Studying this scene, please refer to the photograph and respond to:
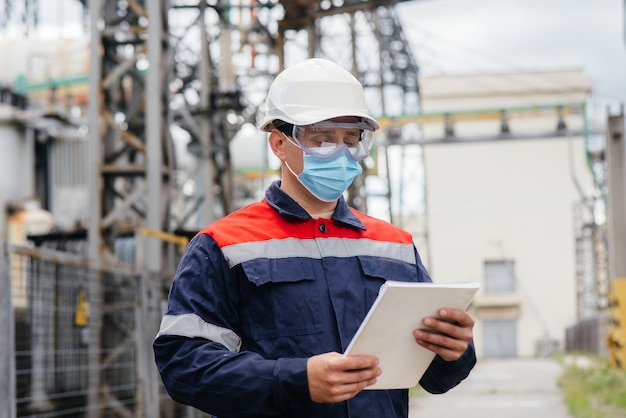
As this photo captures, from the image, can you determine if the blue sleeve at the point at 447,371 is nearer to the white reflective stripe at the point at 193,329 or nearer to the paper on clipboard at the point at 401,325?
the paper on clipboard at the point at 401,325

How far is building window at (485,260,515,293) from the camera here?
187 feet

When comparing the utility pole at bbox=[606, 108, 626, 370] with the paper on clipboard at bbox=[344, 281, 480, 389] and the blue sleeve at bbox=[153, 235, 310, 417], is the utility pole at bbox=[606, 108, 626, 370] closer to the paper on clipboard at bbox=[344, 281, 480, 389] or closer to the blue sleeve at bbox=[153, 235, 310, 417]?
the paper on clipboard at bbox=[344, 281, 480, 389]

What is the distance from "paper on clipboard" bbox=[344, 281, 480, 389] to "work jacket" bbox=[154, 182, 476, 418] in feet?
0.39

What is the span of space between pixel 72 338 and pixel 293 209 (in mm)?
5905

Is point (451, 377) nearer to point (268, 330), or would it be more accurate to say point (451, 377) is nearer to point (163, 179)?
point (268, 330)

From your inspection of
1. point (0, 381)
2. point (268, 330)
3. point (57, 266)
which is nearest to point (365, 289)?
point (268, 330)

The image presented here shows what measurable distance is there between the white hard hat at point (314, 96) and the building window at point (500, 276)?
5448 centimetres

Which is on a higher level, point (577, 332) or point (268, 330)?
point (268, 330)

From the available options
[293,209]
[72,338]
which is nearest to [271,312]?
[293,209]

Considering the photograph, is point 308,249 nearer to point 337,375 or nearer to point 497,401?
point 337,375

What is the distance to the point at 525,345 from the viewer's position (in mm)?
56844

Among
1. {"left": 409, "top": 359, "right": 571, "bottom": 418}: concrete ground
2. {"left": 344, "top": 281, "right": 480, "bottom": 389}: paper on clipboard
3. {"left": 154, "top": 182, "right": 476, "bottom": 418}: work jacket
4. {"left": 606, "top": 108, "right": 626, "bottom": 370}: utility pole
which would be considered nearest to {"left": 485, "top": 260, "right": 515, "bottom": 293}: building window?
{"left": 409, "top": 359, "right": 571, "bottom": 418}: concrete ground

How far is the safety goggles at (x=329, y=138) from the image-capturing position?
3258 millimetres

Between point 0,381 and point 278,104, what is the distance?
129 inches
